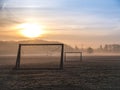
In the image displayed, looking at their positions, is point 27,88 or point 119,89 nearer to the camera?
point 119,89

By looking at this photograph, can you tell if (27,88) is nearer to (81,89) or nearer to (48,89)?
(48,89)

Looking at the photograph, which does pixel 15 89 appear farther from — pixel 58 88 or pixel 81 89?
pixel 81 89

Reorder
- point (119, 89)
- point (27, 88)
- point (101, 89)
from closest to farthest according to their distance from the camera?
point (119, 89) < point (101, 89) < point (27, 88)

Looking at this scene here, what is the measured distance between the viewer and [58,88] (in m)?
17.1

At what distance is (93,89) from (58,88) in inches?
74.3

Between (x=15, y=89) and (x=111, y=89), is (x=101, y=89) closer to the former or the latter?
(x=111, y=89)

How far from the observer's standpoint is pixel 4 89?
16.2 m

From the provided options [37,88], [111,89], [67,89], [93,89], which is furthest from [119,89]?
[37,88]

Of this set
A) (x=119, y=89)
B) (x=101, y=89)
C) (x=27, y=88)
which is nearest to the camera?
(x=119, y=89)

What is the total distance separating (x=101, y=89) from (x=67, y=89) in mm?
1754

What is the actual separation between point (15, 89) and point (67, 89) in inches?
104

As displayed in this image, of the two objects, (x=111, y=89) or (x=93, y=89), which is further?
(x=93, y=89)

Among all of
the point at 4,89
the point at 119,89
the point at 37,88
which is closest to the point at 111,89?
the point at 119,89

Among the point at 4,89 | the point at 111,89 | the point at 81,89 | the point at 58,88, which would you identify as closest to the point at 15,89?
the point at 4,89
